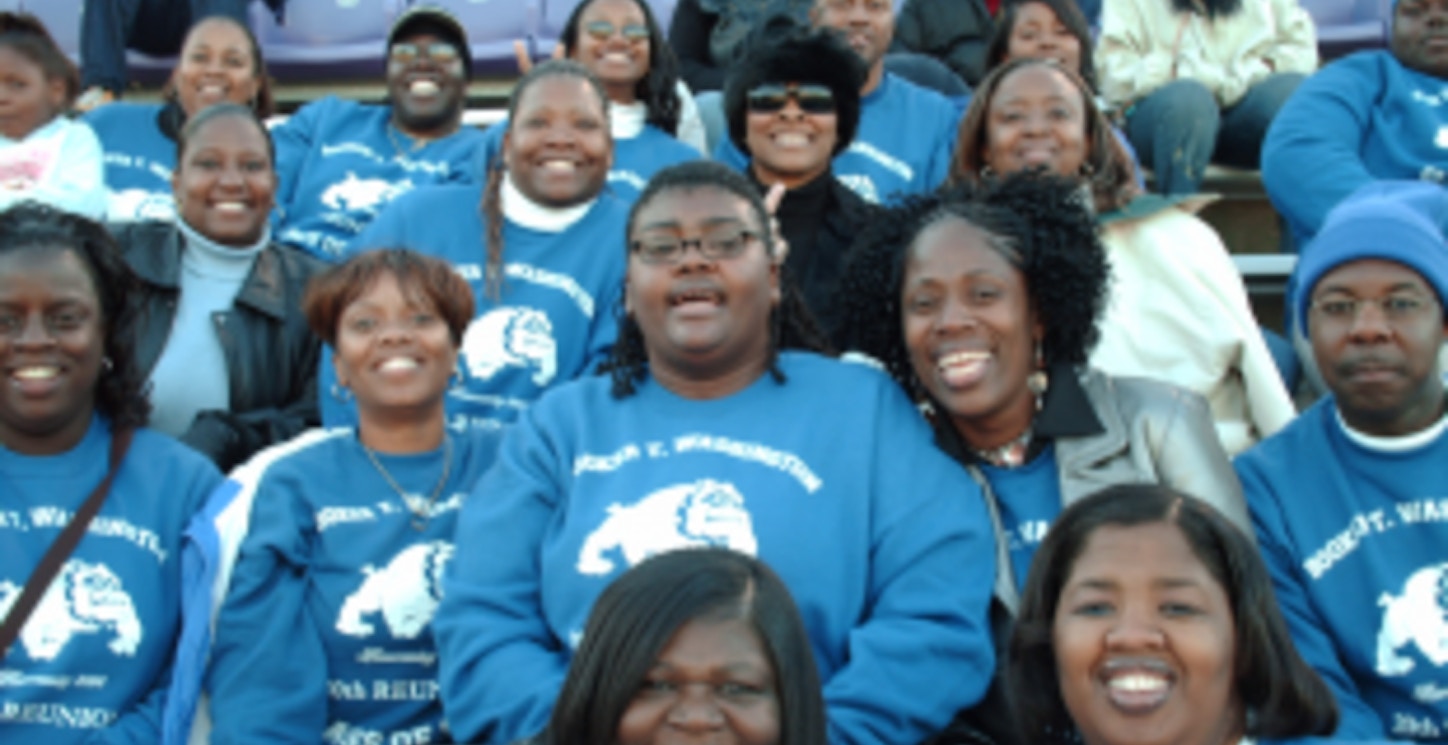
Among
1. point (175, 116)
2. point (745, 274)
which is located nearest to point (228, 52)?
point (175, 116)

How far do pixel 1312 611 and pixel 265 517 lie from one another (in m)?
1.93

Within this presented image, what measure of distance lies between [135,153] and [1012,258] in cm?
328

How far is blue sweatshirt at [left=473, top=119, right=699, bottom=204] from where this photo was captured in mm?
4355

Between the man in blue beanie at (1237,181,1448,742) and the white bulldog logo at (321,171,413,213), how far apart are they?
2781mm

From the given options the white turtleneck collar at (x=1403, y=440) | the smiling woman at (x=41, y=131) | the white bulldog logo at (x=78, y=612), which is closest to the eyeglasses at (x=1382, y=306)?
the white turtleneck collar at (x=1403, y=440)

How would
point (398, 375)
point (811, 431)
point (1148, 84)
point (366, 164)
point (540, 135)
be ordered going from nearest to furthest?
point (811, 431)
point (398, 375)
point (540, 135)
point (366, 164)
point (1148, 84)

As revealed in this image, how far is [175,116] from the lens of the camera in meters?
4.96

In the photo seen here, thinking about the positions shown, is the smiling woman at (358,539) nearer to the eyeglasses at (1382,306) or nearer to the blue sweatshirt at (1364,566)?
the blue sweatshirt at (1364,566)

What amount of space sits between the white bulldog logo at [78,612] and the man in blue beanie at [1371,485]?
82.0 inches

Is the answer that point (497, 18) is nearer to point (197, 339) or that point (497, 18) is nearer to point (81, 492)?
point (197, 339)

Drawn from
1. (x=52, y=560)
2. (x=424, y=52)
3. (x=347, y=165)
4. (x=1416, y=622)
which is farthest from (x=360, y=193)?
(x=1416, y=622)

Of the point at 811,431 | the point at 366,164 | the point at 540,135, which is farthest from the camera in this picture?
the point at 366,164

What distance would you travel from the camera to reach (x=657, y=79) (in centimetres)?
471

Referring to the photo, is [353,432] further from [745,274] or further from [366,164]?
[366,164]
